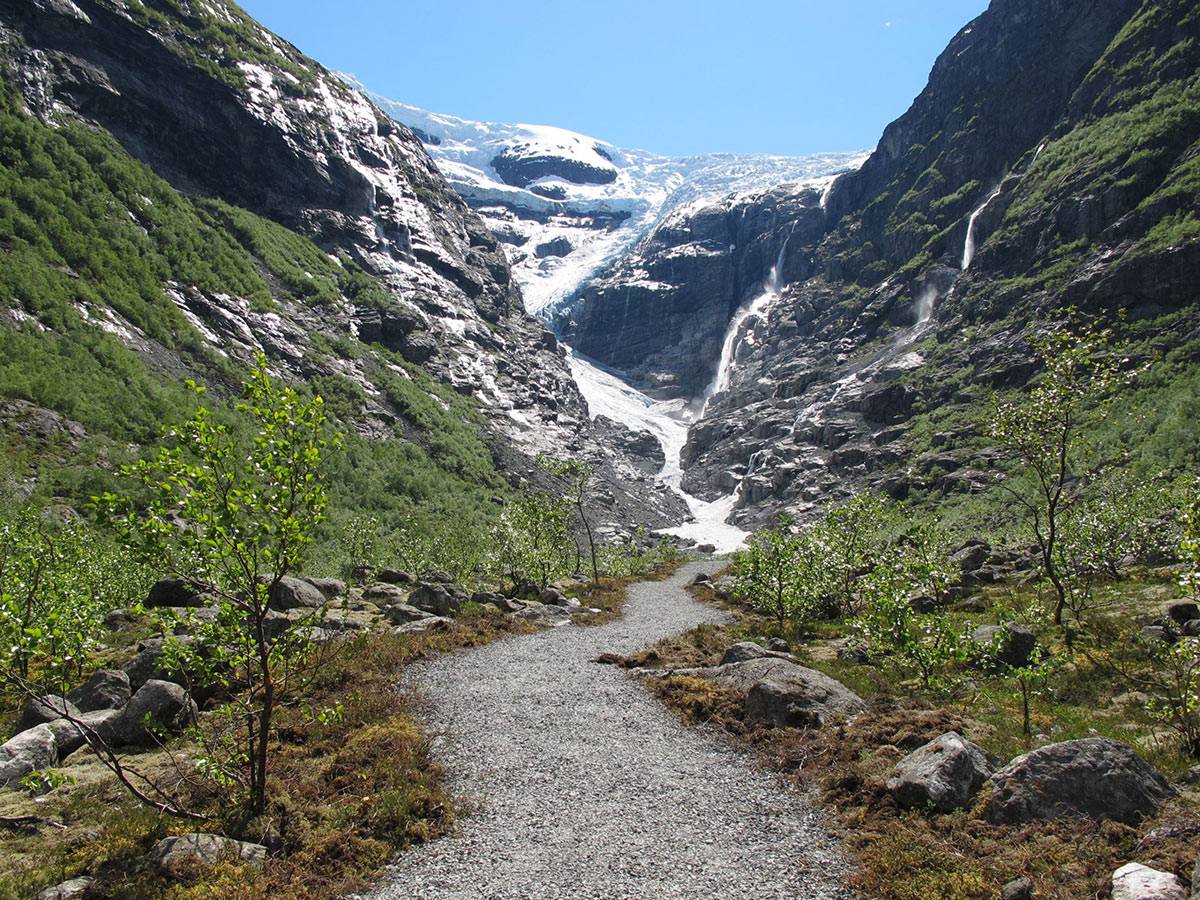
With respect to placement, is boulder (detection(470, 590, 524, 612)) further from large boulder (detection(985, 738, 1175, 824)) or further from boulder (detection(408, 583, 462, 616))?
large boulder (detection(985, 738, 1175, 824))

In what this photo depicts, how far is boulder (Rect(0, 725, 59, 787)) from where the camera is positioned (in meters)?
14.0

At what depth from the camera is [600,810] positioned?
522 inches

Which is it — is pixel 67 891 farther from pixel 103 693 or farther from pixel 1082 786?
pixel 1082 786

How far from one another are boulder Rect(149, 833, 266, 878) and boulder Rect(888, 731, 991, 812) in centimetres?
1195

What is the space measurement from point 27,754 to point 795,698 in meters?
18.8

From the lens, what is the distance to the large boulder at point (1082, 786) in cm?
1084

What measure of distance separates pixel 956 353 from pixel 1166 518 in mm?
123498

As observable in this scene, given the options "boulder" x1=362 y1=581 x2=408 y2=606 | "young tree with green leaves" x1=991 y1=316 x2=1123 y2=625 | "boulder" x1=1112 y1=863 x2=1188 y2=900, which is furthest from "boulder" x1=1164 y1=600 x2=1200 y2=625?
"boulder" x1=362 y1=581 x2=408 y2=606

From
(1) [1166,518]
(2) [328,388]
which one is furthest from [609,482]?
(1) [1166,518]

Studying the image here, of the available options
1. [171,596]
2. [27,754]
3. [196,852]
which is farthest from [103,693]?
[171,596]

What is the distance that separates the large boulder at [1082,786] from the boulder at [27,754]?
788 inches

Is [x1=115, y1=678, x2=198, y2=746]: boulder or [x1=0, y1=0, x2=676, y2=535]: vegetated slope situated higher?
[x1=0, y1=0, x2=676, y2=535]: vegetated slope

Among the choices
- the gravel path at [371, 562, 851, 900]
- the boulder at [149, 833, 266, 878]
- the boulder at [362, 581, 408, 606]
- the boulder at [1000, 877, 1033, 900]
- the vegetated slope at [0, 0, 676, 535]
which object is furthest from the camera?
the vegetated slope at [0, 0, 676, 535]

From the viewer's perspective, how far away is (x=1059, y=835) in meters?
10.5
